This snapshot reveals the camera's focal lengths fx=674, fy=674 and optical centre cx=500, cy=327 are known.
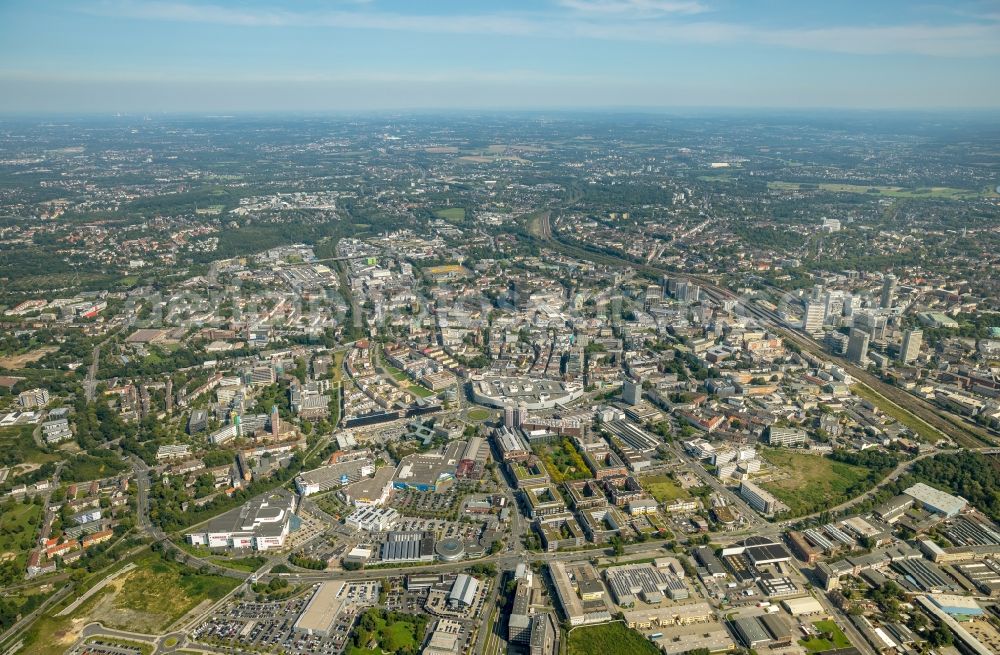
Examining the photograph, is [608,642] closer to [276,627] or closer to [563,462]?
[276,627]

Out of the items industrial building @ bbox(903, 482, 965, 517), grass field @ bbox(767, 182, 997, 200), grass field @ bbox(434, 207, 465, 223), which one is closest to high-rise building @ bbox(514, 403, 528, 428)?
industrial building @ bbox(903, 482, 965, 517)

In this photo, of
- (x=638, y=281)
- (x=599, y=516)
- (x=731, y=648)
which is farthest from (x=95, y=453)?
(x=638, y=281)

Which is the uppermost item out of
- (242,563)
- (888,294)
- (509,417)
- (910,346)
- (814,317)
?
(888,294)

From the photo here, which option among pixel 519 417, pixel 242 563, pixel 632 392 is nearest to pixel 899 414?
pixel 632 392

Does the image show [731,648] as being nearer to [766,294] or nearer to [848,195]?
[766,294]

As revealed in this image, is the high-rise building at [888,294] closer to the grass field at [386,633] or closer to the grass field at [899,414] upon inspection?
the grass field at [899,414]

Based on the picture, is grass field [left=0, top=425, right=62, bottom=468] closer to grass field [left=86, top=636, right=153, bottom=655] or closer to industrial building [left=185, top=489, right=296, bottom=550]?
industrial building [left=185, top=489, right=296, bottom=550]
